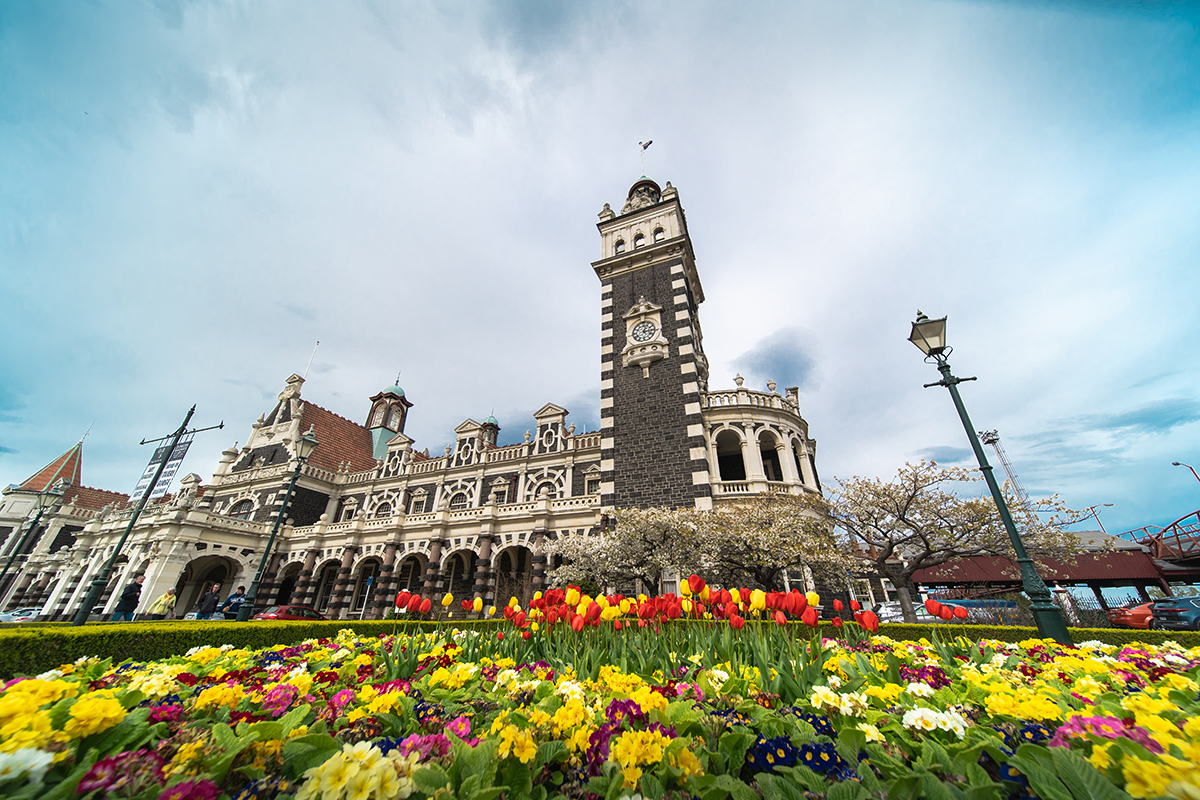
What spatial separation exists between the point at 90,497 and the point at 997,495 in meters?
60.7

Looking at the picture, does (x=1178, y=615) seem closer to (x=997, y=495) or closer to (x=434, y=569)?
(x=997, y=495)

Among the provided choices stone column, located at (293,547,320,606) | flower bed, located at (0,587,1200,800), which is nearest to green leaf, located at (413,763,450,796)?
flower bed, located at (0,587,1200,800)

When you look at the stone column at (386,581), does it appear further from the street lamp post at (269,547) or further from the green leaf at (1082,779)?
the green leaf at (1082,779)

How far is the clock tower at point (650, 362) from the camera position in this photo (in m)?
18.2

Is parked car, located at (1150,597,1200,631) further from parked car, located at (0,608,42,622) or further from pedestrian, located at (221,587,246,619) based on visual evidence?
parked car, located at (0,608,42,622)

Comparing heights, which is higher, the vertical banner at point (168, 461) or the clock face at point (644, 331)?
the clock face at point (644, 331)

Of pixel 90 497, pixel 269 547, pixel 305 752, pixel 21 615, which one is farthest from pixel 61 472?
pixel 305 752

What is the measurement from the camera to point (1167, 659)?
400 centimetres

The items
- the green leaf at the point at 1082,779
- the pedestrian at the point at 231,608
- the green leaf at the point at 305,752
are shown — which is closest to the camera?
the green leaf at the point at 1082,779

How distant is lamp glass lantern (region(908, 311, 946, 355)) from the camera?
30.4 feet

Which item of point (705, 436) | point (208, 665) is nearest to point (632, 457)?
point (705, 436)

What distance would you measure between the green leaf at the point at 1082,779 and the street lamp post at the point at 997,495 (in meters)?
7.77

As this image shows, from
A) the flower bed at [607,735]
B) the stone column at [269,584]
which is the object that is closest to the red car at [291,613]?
the stone column at [269,584]

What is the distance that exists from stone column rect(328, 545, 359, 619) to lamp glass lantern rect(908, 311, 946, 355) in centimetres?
2577
